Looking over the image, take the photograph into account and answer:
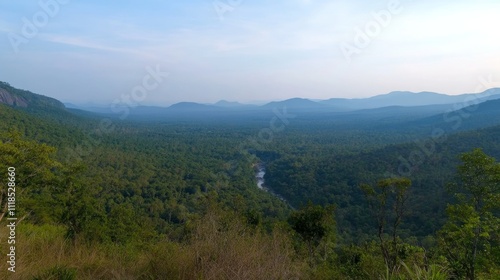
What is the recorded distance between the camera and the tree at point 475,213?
3688mm

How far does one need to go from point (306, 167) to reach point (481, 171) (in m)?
35.7

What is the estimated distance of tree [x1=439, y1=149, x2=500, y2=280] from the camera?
3.69m

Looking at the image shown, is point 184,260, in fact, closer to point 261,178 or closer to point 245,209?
point 245,209

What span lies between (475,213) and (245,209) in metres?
12.7

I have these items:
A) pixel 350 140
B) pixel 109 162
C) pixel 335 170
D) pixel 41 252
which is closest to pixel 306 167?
pixel 335 170

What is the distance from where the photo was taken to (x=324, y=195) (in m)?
28.3

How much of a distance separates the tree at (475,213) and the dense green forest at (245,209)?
0.07ft

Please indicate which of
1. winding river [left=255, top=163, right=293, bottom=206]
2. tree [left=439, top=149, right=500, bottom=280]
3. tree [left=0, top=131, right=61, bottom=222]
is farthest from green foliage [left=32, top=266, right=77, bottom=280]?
winding river [left=255, top=163, right=293, bottom=206]

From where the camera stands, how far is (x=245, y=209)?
1574 cm

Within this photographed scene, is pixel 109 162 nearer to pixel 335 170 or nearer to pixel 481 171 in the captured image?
pixel 335 170

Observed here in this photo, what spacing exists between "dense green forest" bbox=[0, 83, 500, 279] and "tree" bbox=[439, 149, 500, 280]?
0.02 meters

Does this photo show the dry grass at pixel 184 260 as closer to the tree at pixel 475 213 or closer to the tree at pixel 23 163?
the tree at pixel 475 213

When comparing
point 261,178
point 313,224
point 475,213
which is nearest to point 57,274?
point 475,213

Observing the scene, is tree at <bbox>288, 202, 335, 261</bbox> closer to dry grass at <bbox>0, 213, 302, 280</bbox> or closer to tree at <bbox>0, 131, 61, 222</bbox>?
tree at <bbox>0, 131, 61, 222</bbox>
